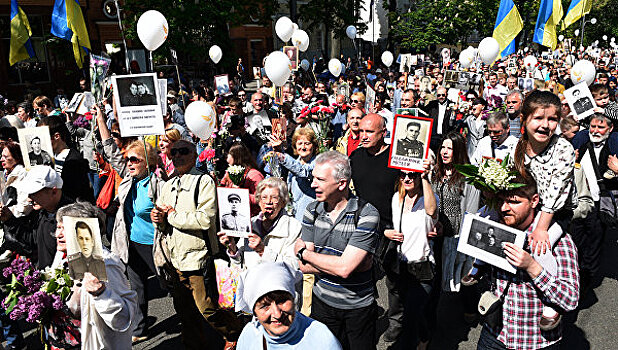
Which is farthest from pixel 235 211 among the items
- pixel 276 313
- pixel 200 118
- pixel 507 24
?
pixel 507 24

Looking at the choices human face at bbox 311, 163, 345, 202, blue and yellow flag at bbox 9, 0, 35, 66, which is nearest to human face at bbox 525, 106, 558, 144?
human face at bbox 311, 163, 345, 202

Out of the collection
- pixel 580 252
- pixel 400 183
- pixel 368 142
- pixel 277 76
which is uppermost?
pixel 277 76

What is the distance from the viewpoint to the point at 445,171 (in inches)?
183

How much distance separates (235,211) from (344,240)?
37.5 inches

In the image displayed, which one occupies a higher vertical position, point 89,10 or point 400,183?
point 89,10

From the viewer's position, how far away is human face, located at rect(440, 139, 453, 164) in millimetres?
4574

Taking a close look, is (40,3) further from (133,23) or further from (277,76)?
(277,76)

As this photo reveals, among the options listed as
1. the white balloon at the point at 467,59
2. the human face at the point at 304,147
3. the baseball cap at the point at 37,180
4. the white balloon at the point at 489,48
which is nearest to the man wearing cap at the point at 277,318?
the baseball cap at the point at 37,180

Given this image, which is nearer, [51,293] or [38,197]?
[51,293]

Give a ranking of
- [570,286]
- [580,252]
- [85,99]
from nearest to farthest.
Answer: [570,286] < [580,252] < [85,99]

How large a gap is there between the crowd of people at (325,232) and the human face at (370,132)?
13 millimetres

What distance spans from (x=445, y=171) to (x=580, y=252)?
5.57ft

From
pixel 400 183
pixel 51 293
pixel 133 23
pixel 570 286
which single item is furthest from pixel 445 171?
pixel 133 23

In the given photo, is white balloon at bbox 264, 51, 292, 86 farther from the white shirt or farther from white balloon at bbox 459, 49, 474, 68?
white balloon at bbox 459, 49, 474, 68
